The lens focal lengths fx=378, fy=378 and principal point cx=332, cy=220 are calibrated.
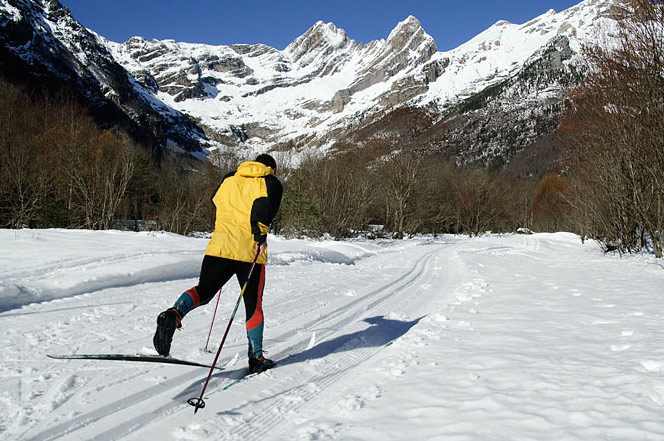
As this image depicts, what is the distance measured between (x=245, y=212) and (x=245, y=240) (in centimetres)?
26

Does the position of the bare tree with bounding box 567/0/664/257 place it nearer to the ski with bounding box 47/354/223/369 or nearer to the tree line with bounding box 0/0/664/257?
the tree line with bounding box 0/0/664/257

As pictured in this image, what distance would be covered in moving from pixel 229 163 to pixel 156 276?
98.4ft

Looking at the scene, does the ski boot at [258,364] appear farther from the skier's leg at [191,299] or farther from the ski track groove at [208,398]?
the skier's leg at [191,299]

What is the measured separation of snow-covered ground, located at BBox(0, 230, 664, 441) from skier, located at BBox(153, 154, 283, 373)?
52 centimetres

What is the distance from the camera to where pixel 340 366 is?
3.74 m

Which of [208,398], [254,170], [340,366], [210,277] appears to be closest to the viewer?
[208,398]

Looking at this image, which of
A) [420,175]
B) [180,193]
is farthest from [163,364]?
[420,175]

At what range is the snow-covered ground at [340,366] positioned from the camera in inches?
94.3

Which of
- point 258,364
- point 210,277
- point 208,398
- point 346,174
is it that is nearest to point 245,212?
point 210,277

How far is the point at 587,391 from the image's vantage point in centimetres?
265

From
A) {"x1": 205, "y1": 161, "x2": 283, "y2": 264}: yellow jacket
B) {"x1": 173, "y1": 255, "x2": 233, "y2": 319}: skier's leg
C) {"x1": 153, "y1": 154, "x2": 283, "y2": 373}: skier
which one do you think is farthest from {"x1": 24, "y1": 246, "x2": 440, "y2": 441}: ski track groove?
{"x1": 205, "y1": 161, "x2": 283, "y2": 264}: yellow jacket

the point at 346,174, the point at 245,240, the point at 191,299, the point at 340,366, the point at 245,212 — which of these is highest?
the point at 346,174

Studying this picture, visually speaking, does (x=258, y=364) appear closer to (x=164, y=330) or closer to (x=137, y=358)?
(x=164, y=330)

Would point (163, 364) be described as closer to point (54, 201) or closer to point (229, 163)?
Answer: point (54, 201)
